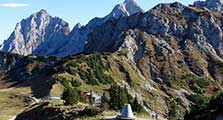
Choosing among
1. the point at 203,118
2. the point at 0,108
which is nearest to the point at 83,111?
the point at 203,118

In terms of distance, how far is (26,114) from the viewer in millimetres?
92062

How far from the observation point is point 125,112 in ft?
213

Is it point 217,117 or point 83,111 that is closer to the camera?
point 217,117

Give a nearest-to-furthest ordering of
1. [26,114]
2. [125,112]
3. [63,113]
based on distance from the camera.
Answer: [125,112] < [63,113] < [26,114]

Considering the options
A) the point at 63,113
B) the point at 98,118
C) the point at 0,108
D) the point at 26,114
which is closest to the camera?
the point at 98,118

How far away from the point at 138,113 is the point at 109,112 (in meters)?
10.8

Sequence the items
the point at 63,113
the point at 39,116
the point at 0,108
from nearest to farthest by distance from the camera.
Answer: the point at 63,113 < the point at 39,116 < the point at 0,108

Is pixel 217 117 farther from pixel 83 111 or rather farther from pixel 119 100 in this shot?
pixel 119 100

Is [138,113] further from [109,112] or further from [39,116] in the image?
[39,116]

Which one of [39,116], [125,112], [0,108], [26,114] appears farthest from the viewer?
[0,108]

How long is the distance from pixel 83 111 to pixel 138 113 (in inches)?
531

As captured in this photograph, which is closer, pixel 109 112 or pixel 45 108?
pixel 109 112

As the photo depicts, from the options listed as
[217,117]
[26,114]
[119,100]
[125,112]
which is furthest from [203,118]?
[26,114]

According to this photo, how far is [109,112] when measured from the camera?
247 ft
